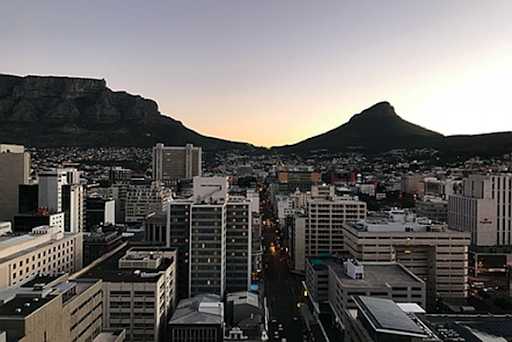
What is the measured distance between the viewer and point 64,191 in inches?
3199

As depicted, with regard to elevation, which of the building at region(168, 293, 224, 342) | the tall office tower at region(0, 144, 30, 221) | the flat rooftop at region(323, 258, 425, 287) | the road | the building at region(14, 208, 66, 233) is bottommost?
the road

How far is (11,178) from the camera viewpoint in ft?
279

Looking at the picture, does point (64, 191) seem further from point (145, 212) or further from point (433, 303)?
point (433, 303)

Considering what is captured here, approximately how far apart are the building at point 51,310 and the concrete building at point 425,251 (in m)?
38.3

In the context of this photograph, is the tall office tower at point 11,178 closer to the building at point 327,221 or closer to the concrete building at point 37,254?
the concrete building at point 37,254

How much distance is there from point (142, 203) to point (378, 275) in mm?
75668

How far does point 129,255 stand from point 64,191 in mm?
39194

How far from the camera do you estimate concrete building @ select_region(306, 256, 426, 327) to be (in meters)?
46.2

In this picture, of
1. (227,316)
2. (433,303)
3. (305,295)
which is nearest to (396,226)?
(433,303)

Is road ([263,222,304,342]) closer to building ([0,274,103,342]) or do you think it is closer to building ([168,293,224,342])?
building ([168,293,224,342])

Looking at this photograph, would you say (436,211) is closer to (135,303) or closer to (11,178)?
(135,303)

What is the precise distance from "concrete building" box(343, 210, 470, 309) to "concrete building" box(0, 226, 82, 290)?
3796 centimetres

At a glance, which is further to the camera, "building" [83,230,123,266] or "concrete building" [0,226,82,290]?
"building" [83,230,123,266]

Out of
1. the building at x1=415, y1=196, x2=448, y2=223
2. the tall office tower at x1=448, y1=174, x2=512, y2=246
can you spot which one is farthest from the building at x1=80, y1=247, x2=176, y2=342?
the building at x1=415, y1=196, x2=448, y2=223
